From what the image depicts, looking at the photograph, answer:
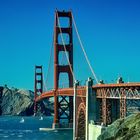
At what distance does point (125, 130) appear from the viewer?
114 feet

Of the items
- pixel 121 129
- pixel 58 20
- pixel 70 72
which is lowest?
pixel 121 129

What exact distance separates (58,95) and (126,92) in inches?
1969

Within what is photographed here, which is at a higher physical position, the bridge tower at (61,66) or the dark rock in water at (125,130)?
the bridge tower at (61,66)

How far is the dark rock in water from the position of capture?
33375 mm

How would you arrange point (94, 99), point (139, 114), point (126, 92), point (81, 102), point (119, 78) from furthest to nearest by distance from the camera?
1. point (81, 102)
2. point (94, 99)
3. point (119, 78)
4. point (126, 92)
5. point (139, 114)

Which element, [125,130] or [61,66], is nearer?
[125,130]

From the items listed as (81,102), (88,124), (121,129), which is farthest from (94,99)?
(121,129)

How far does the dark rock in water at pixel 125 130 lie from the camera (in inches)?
1314

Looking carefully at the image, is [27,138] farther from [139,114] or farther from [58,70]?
[139,114]

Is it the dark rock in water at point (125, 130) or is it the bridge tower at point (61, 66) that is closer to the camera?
the dark rock in water at point (125, 130)

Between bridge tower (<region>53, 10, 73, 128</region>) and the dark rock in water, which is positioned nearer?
the dark rock in water

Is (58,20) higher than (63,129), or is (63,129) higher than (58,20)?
(58,20)

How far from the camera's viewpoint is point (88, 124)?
63.8m

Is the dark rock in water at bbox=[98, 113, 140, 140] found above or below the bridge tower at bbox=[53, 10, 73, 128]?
below
